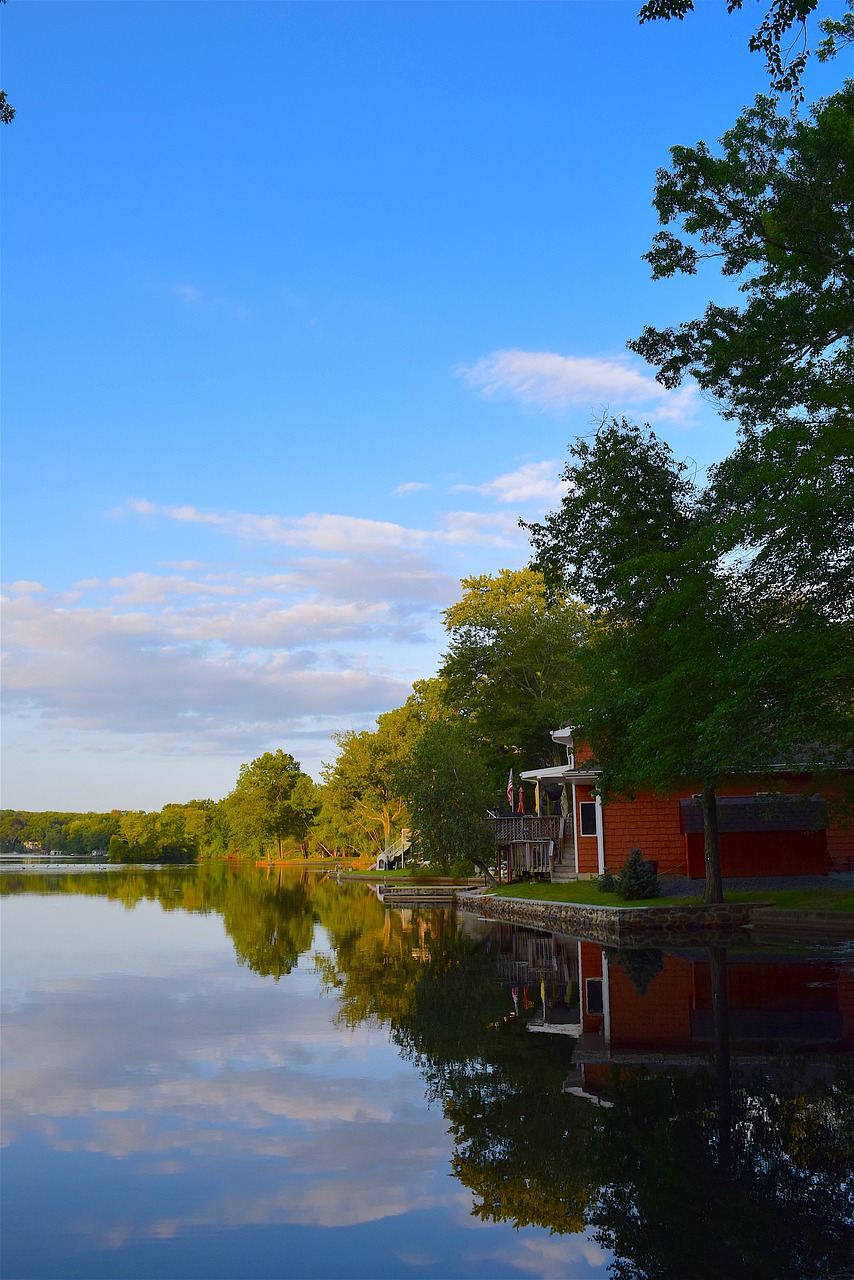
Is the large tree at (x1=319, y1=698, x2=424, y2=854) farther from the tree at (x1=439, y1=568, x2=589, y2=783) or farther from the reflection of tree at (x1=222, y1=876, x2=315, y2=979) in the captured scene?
the reflection of tree at (x1=222, y1=876, x2=315, y2=979)

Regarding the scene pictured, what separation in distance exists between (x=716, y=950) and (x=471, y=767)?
71.8ft

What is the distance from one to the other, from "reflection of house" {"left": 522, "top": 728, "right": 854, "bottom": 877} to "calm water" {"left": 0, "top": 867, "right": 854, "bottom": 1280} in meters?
15.3

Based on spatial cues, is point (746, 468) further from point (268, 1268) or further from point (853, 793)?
point (268, 1268)

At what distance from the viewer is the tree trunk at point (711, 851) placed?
2791 centimetres

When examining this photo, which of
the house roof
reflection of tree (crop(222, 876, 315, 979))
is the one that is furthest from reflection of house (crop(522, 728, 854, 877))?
reflection of tree (crop(222, 876, 315, 979))

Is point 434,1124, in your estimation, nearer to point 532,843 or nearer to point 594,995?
point 594,995

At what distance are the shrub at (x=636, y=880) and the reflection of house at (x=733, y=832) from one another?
339 cm

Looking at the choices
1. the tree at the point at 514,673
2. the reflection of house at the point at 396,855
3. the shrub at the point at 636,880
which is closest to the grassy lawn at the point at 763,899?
the shrub at the point at 636,880

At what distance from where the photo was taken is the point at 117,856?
14338 centimetres

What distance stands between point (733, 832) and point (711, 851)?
22.6ft

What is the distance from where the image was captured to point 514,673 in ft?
199

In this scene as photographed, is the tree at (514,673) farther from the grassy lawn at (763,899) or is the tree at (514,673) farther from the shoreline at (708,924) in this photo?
the shoreline at (708,924)

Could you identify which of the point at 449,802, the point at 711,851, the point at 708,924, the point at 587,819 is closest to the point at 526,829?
the point at 587,819

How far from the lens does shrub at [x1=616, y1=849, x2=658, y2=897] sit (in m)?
29.6
